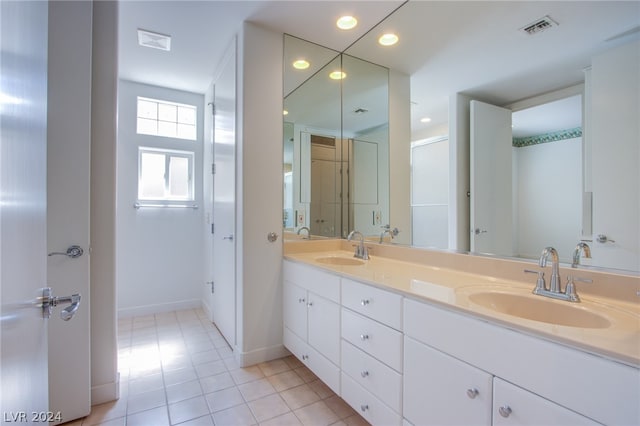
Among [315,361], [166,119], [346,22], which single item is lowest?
[315,361]

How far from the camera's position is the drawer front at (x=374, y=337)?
1.29 m

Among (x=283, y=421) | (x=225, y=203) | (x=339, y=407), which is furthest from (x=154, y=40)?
(x=339, y=407)

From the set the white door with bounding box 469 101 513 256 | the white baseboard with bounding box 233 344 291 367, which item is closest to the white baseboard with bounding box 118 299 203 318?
the white baseboard with bounding box 233 344 291 367

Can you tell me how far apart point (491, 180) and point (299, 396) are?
1.72 metres

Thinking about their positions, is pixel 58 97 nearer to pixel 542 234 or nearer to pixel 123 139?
pixel 123 139

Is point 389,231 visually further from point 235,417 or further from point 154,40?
point 154,40

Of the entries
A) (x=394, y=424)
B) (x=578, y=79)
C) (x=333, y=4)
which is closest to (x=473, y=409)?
(x=394, y=424)

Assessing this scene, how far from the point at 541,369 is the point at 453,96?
1.45m

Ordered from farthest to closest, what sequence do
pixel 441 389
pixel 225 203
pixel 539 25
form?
pixel 225 203 < pixel 539 25 < pixel 441 389

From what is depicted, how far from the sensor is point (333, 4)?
1.96 m

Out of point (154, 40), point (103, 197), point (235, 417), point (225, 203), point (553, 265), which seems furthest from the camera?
point (225, 203)

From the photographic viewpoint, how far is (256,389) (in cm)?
193

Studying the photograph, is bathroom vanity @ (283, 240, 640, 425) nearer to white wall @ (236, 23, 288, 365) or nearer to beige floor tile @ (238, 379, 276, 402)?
beige floor tile @ (238, 379, 276, 402)

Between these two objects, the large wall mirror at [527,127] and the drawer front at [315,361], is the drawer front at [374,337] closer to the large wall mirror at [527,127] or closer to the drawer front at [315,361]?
the drawer front at [315,361]
